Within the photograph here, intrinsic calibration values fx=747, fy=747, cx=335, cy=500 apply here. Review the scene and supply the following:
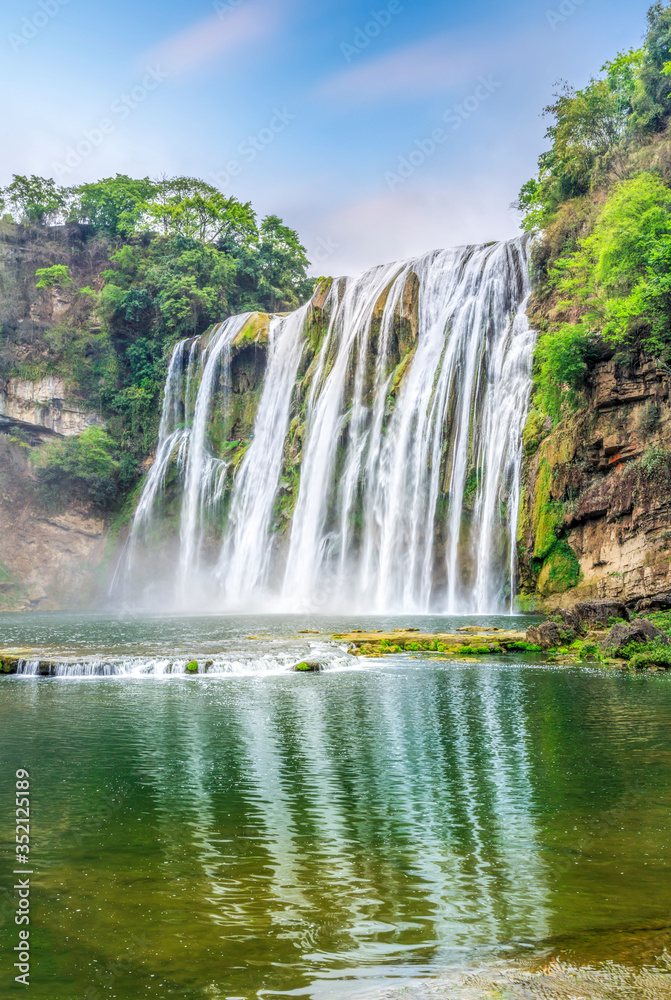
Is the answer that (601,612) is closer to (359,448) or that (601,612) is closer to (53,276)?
(359,448)

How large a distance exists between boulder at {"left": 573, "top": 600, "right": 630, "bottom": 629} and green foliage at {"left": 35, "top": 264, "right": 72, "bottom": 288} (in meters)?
44.3

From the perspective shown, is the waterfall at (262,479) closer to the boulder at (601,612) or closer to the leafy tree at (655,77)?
the leafy tree at (655,77)

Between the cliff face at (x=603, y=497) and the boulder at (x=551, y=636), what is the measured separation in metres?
4.12

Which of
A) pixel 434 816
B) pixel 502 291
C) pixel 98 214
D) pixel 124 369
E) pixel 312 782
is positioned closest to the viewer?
pixel 434 816

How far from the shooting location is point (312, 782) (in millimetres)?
7090

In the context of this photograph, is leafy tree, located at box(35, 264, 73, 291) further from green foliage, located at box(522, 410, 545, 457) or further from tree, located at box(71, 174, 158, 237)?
green foliage, located at box(522, 410, 545, 457)

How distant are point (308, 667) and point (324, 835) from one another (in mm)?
9587

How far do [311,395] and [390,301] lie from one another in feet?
20.5

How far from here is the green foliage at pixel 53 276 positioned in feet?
164

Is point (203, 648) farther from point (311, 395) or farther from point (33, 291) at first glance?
point (33, 291)

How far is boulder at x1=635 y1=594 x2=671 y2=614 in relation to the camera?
18425 mm

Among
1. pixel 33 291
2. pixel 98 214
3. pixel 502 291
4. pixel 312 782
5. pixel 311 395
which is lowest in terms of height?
pixel 312 782

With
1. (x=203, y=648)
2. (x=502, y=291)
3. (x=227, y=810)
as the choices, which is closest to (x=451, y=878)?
(x=227, y=810)

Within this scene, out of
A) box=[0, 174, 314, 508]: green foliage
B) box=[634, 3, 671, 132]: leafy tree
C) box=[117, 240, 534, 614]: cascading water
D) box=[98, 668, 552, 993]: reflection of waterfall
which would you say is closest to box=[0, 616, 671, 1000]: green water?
box=[98, 668, 552, 993]: reflection of waterfall
